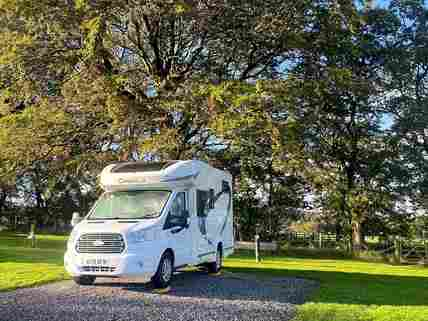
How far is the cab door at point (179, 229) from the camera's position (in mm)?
12578

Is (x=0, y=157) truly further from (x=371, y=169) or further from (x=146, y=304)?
(x=371, y=169)

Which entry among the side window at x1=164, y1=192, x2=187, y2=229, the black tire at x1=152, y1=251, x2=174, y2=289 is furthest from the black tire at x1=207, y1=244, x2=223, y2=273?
the black tire at x1=152, y1=251, x2=174, y2=289

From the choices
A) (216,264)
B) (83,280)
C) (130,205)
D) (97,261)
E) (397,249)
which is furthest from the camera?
(397,249)

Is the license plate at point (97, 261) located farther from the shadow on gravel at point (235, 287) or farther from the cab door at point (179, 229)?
the cab door at point (179, 229)

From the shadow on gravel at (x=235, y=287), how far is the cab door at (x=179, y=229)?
0.66 metres

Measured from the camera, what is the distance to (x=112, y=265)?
11.3m

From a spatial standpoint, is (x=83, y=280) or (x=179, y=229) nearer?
(x=83, y=280)

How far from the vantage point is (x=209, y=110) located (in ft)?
64.6

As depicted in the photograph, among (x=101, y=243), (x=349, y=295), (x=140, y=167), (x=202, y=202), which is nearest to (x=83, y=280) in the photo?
(x=101, y=243)

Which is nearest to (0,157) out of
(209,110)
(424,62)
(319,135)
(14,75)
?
(14,75)

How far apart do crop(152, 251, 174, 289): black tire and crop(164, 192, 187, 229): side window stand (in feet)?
2.21

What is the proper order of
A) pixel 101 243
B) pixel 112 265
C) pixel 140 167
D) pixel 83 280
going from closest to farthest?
pixel 112 265 → pixel 101 243 → pixel 83 280 → pixel 140 167

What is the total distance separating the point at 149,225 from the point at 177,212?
4.53ft

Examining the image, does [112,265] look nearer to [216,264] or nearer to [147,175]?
[147,175]
